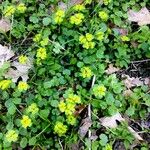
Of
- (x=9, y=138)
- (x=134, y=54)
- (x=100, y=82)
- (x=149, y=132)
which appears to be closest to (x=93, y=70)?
(x=100, y=82)

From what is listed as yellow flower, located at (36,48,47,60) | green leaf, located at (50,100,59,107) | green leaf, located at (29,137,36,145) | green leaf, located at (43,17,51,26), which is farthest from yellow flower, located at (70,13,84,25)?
green leaf, located at (29,137,36,145)

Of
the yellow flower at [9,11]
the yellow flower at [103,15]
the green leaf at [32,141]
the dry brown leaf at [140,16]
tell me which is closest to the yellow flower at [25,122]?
the green leaf at [32,141]

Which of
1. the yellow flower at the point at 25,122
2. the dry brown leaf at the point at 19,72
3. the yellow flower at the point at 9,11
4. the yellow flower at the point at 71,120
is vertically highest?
the yellow flower at the point at 9,11

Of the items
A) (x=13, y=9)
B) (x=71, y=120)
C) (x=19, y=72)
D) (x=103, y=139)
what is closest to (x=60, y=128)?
(x=71, y=120)

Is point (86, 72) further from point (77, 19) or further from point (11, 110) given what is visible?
point (11, 110)

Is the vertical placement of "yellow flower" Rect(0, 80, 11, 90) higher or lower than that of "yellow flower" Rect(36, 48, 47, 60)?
lower

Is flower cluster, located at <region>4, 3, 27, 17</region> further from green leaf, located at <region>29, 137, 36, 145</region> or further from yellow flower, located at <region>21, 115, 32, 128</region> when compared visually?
green leaf, located at <region>29, 137, 36, 145</region>

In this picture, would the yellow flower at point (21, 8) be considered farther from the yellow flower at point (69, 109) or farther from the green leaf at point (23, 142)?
the green leaf at point (23, 142)
